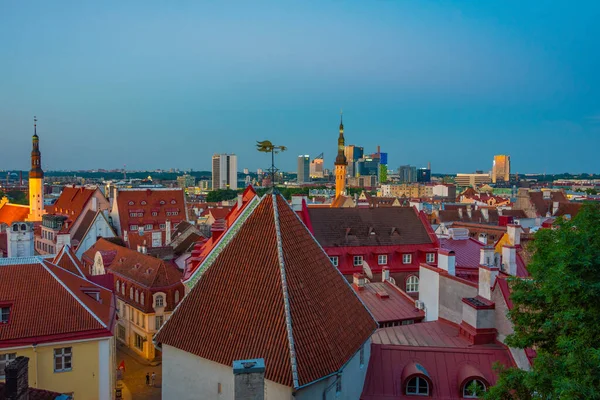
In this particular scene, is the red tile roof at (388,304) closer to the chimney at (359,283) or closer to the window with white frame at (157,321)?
the chimney at (359,283)

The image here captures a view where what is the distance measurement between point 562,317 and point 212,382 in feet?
31.4

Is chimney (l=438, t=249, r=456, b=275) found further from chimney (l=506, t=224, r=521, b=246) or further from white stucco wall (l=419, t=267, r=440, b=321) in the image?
chimney (l=506, t=224, r=521, b=246)

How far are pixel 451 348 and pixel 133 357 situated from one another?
24.8 metres

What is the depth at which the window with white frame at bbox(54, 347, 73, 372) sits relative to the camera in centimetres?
2105

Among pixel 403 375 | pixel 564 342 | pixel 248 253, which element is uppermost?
pixel 248 253

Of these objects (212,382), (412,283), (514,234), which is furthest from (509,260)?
(212,382)

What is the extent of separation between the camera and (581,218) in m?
14.0

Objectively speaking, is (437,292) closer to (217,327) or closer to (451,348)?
(451,348)

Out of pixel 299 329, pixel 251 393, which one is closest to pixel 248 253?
pixel 299 329

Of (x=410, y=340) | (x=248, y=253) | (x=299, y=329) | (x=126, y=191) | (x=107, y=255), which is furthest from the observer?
(x=126, y=191)

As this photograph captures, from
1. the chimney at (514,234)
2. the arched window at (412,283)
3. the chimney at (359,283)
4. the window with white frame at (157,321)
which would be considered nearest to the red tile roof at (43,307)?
the window with white frame at (157,321)

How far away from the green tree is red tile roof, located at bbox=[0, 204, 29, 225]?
88.1 m

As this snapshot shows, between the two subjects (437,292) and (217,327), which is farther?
(437,292)

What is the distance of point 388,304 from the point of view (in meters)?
28.5
